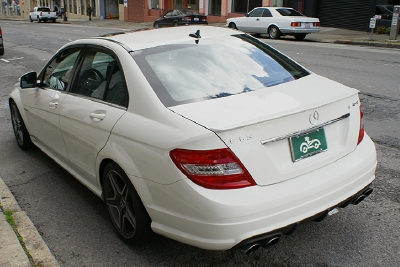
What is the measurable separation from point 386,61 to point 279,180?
11.5 m

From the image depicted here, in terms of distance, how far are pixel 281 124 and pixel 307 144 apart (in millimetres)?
262

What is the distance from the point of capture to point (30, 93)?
5.22m

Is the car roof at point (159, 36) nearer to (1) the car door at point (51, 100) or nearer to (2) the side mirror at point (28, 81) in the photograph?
(1) the car door at point (51, 100)

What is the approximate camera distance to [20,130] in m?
5.92

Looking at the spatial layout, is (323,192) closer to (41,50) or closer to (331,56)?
(331,56)

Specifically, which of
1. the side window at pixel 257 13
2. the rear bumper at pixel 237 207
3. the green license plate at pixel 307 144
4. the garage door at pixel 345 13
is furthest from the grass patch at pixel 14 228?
the garage door at pixel 345 13

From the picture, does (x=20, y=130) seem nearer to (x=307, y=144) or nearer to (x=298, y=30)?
(x=307, y=144)

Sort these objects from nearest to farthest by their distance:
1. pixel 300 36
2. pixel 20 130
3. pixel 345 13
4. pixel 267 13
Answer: pixel 20 130
pixel 300 36
pixel 267 13
pixel 345 13

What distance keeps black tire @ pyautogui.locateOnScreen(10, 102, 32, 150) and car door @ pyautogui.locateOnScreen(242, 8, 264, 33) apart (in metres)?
18.3

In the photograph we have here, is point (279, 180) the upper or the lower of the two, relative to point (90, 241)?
upper

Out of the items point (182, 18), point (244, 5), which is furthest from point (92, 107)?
point (244, 5)

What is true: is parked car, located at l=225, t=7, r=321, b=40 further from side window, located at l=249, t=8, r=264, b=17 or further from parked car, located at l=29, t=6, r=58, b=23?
parked car, located at l=29, t=6, r=58, b=23

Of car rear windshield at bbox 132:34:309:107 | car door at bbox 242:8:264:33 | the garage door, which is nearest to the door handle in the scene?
car rear windshield at bbox 132:34:309:107

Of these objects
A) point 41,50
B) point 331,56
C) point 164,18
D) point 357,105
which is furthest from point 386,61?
point 164,18
